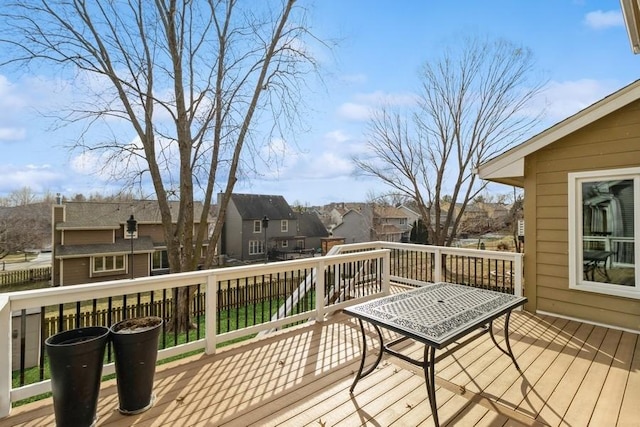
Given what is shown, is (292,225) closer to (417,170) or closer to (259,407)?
(417,170)

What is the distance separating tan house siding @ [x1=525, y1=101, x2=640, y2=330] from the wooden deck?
0.58 m

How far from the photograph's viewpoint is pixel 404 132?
1239 centimetres

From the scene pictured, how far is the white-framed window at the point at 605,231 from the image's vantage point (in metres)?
3.91

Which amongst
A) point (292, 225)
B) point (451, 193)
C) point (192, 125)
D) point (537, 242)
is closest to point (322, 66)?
point (192, 125)

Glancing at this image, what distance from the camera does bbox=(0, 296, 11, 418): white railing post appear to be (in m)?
2.15

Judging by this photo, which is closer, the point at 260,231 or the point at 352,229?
the point at 260,231

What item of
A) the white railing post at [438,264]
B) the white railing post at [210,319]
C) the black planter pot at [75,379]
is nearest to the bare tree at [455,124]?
the white railing post at [438,264]

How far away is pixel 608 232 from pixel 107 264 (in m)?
22.2

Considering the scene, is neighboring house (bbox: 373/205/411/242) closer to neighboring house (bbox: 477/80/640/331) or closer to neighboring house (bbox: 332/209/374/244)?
neighboring house (bbox: 332/209/374/244)

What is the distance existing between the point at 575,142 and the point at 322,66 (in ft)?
16.8

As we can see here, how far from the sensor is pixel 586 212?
4238mm

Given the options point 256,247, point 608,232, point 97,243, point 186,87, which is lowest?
point 256,247

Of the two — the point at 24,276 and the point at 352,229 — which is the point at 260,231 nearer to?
the point at 352,229

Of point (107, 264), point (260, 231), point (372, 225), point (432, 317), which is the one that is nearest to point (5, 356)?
point (432, 317)
